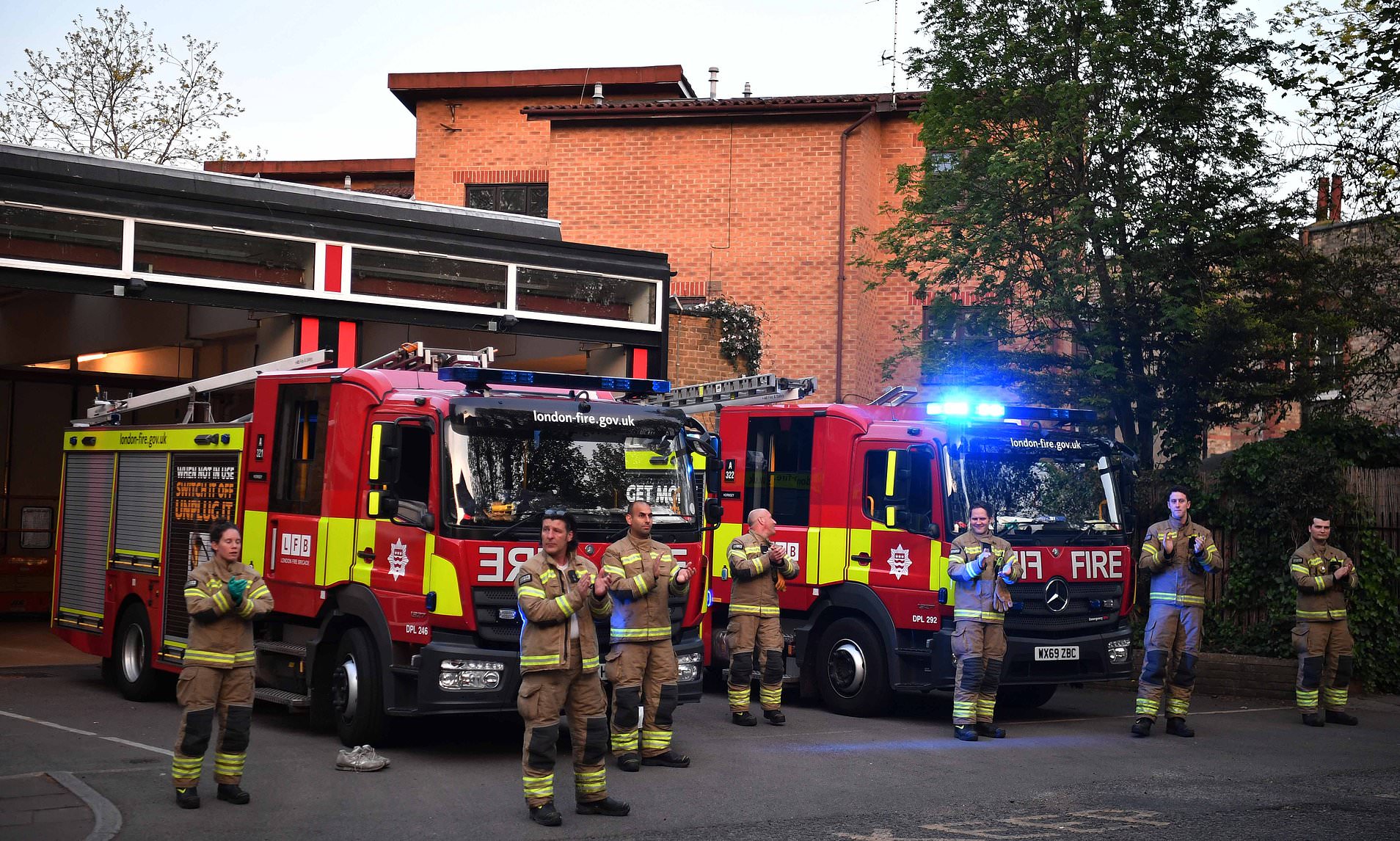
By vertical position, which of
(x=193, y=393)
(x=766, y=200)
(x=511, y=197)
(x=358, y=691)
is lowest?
(x=358, y=691)

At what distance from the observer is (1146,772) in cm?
961

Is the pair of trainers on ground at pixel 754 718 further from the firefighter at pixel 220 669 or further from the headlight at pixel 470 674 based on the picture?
the firefighter at pixel 220 669

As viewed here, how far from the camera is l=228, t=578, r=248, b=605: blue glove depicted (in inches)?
329

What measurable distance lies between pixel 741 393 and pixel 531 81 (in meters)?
19.0

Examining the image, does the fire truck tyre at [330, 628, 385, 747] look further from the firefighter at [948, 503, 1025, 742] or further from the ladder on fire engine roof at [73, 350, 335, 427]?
the firefighter at [948, 503, 1025, 742]

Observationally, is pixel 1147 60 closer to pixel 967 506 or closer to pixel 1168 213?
pixel 1168 213

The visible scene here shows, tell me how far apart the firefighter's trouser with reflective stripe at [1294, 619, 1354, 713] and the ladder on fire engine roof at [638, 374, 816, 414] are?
4.89 meters

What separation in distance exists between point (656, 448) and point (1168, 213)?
24.2 feet

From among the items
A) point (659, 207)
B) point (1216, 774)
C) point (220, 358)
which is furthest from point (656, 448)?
point (659, 207)

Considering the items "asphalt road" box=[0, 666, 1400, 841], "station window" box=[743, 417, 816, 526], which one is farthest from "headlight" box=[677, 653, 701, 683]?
"station window" box=[743, 417, 816, 526]

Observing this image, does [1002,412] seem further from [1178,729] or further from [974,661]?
[1178,729]

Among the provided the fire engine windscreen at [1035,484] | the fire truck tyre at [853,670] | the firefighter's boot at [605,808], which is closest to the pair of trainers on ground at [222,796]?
the firefighter's boot at [605,808]

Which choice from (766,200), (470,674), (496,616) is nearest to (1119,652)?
(496,616)

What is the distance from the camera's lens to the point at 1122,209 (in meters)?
15.4
